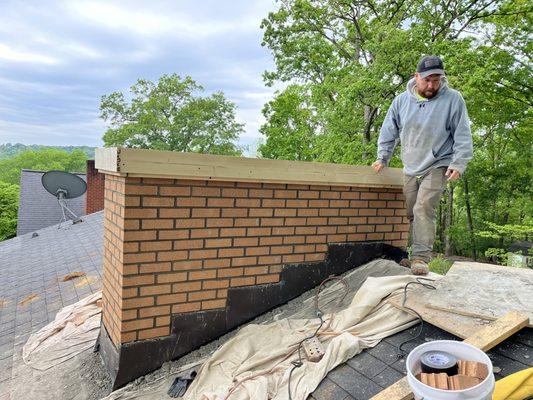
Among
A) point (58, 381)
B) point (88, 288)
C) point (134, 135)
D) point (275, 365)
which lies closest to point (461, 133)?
point (275, 365)

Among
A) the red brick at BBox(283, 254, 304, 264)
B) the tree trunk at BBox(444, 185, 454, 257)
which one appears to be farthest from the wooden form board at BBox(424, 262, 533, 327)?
the tree trunk at BBox(444, 185, 454, 257)

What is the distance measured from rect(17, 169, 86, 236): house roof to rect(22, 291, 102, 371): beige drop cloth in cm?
2190

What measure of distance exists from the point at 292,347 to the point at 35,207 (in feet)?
87.0

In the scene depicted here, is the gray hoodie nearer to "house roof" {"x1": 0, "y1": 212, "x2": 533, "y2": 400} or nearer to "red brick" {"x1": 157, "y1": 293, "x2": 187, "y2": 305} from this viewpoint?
"house roof" {"x1": 0, "y1": 212, "x2": 533, "y2": 400}

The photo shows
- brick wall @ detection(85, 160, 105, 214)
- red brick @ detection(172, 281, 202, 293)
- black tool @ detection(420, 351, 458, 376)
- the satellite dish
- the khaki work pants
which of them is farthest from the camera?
brick wall @ detection(85, 160, 105, 214)

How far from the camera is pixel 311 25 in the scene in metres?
16.5

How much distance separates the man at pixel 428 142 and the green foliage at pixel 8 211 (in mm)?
35619

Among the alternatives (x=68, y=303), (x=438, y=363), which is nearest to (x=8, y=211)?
(x=68, y=303)

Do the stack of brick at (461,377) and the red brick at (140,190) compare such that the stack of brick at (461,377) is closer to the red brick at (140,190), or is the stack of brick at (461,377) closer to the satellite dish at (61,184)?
the red brick at (140,190)

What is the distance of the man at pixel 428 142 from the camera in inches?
131

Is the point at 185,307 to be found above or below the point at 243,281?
below

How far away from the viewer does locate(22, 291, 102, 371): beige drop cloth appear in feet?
11.3

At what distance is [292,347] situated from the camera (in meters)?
2.72

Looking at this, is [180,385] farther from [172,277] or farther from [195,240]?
[195,240]
